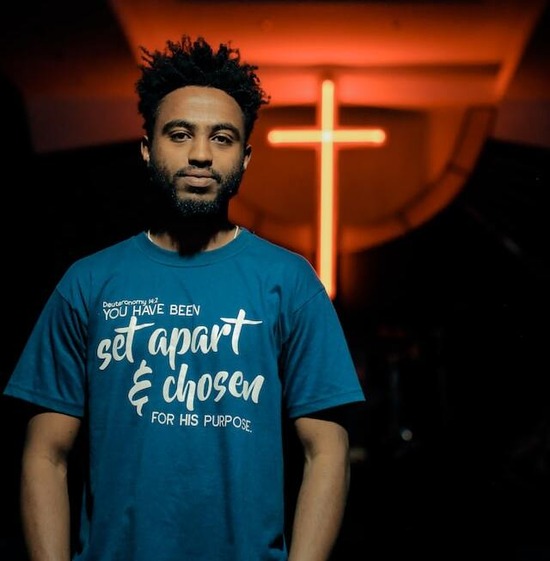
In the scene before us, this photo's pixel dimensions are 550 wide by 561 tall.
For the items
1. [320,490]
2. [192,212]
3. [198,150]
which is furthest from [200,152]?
[320,490]

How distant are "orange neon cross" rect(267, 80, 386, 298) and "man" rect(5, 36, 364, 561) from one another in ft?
8.92

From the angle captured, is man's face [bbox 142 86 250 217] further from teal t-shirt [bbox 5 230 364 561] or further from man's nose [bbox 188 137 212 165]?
teal t-shirt [bbox 5 230 364 561]

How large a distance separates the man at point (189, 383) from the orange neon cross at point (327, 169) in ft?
8.92

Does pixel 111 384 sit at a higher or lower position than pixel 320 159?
Answer: lower

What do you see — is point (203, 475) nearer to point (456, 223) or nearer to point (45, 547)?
point (45, 547)

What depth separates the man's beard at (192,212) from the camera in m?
1.89

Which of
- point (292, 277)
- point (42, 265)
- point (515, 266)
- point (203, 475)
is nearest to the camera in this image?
point (203, 475)

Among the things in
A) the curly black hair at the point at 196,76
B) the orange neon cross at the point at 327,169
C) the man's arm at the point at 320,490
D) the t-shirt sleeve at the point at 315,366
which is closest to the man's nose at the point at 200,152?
the curly black hair at the point at 196,76

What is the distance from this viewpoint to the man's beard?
1.89 meters

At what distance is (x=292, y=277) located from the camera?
1.89 m

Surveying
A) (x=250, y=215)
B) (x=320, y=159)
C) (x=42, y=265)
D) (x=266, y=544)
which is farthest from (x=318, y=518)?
(x=250, y=215)

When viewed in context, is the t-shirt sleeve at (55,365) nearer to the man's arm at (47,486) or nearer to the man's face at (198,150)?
the man's arm at (47,486)

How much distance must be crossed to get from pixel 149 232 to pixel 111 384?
0.38 metres

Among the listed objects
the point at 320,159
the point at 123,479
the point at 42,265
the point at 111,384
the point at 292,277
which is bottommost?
the point at 123,479
